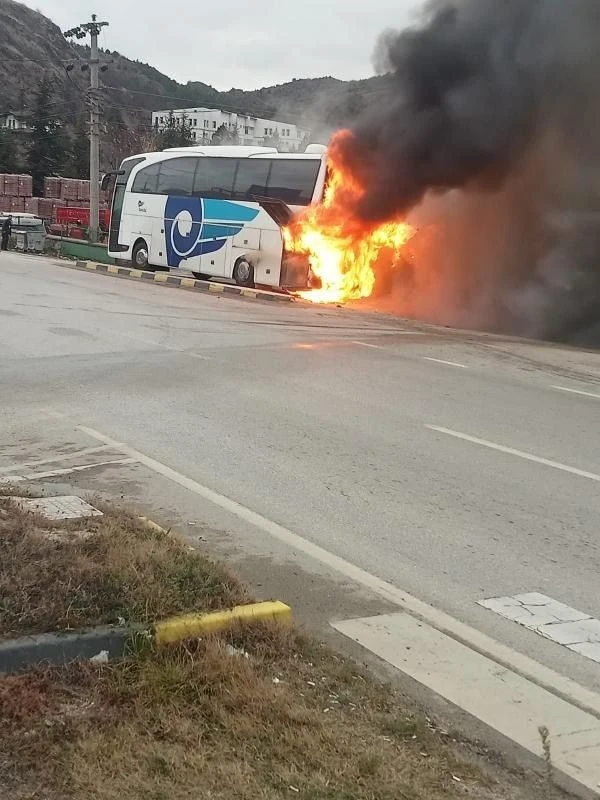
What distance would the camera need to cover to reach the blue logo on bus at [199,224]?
22766 mm

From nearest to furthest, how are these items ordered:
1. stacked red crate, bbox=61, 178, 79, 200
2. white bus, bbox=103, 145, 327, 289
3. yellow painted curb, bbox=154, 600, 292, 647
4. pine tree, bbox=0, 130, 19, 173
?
yellow painted curb, bbox=154, 600, 292, 647 < white bus, bbox=103, 145, 327, 289 < stacked red crate, bbox=61, 178, 79, 200 < pine tree, bbox=0, 130, 19, 173

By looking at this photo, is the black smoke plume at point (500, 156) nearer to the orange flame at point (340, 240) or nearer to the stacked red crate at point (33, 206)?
the orange flame at point (340, 240)

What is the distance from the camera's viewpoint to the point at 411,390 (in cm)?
990

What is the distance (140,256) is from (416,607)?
23761 millimetres

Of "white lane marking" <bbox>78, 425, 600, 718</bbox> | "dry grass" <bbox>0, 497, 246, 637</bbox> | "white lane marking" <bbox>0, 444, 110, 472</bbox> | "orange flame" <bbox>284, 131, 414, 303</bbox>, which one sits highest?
"orange flame" <bbox>284, 131, 414, 303</bbox>

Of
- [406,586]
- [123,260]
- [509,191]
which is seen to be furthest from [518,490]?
[123,260]

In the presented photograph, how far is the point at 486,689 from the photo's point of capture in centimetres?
351

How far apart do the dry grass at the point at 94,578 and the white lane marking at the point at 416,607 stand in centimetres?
87

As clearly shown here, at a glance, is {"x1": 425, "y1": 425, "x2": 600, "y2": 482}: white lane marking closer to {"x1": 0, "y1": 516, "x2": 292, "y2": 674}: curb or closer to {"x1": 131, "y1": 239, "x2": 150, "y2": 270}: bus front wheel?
{"x1": 0, "y1": 516, "x2": 292, "y2": 674}: curb

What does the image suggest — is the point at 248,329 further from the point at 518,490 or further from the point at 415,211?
the point at 518,490

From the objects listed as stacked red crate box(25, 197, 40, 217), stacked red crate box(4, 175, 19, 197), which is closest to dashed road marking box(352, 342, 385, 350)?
stacked red crate box(25, 197, 40, 217)

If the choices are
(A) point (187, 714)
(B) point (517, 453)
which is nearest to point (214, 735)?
(A) point (187, 714)

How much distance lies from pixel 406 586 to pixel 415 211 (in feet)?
52.3

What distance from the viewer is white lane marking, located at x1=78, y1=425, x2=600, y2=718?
3.63 meters
